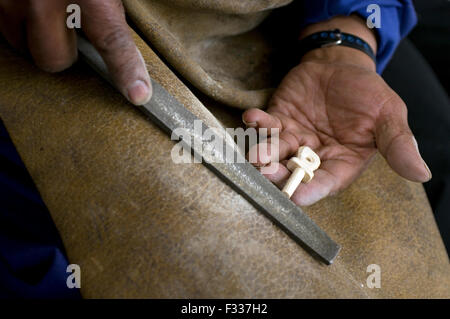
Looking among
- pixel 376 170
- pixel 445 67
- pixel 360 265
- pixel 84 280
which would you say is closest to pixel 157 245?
pixel 84 280

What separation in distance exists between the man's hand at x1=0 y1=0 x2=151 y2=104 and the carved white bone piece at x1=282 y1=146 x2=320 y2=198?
0.30 metres

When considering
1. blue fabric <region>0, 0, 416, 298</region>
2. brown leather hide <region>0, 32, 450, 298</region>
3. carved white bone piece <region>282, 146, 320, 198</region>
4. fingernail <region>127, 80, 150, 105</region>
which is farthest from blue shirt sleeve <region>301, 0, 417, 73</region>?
blue fabric <region>0, 0, 416, 298</region>

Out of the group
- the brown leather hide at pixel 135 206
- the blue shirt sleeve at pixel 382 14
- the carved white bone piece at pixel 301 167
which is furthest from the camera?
the blue shirt sleeve at pixel 382 14

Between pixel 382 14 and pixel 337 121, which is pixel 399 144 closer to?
pixel 337 121

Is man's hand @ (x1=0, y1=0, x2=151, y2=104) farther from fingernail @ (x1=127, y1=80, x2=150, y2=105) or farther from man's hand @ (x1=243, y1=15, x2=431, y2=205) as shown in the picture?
man's hand @ (x1=243, y1=15, x2=431, y2=205)

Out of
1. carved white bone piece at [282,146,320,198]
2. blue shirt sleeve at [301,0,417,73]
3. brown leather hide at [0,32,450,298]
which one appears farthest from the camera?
blue shirt sleeve at [301,0,417,73]

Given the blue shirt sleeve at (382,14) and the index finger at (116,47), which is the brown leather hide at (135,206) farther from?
the blue shirt sleeve at (382,14)

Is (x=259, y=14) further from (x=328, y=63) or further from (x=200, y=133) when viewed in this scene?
(x=200, y=133)

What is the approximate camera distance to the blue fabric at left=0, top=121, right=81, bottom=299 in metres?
0.75

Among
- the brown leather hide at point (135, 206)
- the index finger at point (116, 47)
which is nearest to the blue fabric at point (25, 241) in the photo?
the brown leather hide at point (135, 206)

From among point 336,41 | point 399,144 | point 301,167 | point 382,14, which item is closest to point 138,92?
point 301,167

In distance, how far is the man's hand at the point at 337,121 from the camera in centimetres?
77

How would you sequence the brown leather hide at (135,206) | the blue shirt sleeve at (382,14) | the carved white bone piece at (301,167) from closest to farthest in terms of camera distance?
1. the brown leather hide at (135,206)
2. the carved white bone piece at (301,167)
3. the blue shirt sleeve at (382,14)

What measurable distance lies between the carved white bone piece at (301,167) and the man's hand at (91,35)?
11.7 inches
